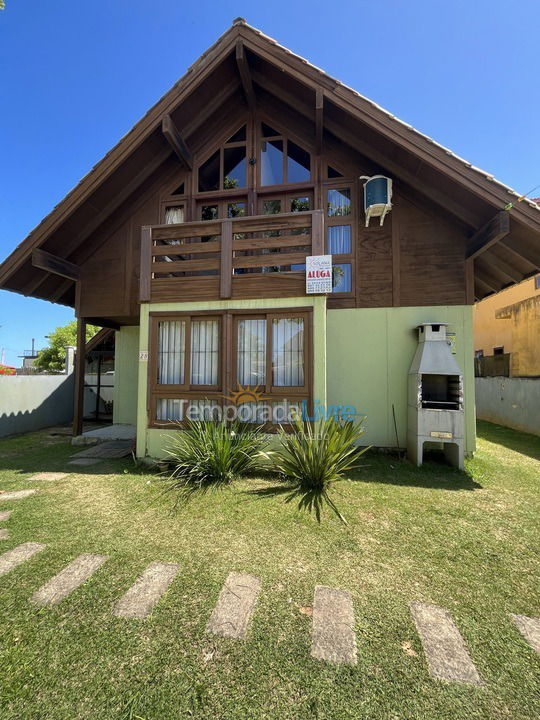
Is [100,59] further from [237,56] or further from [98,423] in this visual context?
[98,423]

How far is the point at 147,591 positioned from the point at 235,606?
27.2 inches

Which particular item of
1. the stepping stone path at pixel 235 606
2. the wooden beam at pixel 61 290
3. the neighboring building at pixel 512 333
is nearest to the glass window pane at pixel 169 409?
the stepping stone path at pixel 235 606

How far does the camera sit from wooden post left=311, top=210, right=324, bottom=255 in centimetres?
512

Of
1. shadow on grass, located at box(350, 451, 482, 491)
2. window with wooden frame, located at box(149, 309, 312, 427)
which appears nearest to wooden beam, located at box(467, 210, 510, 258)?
window with wooden frame, located at box(149, 309, 312, 427)

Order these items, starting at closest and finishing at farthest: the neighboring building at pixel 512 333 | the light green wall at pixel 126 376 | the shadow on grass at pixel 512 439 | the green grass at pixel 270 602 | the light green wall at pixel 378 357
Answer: the green grass at pixel 270 602
the light green wall at pixel 378 357
the shadow on grass at pixel 512 439
the light green wall at pixel 126 376
the neighboring building at pixel 512 333

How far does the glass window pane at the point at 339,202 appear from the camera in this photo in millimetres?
6344

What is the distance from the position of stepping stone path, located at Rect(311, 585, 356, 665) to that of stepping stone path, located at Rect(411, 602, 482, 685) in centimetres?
43

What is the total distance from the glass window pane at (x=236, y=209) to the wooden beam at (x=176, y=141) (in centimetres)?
125

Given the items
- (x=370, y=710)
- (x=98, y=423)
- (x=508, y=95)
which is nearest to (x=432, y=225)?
(x=508, y=95)

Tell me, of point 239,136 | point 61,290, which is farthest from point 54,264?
point 239,136

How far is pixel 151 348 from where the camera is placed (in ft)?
18.3

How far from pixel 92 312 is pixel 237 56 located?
237 inches

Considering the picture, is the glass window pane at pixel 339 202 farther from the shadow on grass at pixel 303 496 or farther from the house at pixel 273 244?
the shadow on grass at pixel 303 496

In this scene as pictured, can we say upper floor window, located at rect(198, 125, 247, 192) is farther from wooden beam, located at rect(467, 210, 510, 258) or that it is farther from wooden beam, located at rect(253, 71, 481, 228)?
wooden beam, located at rect(467, 210, 510, 258)
